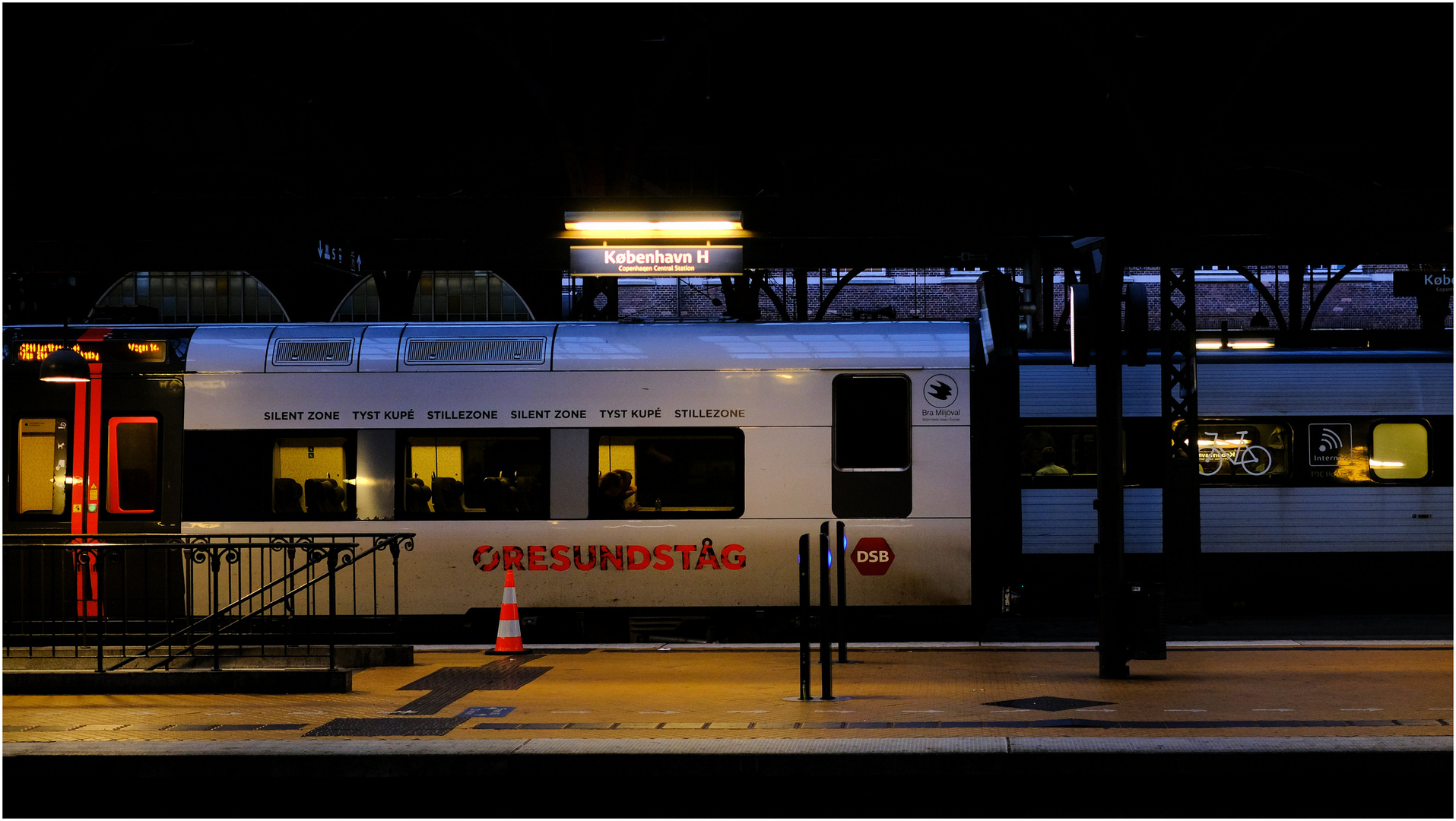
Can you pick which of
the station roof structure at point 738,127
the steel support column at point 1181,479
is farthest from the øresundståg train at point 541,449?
the steel support column at point 1181,479

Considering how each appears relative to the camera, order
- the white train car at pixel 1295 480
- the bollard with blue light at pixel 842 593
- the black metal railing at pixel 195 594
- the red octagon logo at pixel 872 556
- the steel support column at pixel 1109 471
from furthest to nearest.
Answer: the white train car at pixel 1295 480 → the red octagon logo at pixel 872 556 → the black metal railing at pixel 195 594 → the bollard with blue light at pixel 842 593 → the steel support column at pixel 1109 471

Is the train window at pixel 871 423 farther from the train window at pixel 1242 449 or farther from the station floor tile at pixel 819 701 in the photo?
the train window at pixel 1242 449

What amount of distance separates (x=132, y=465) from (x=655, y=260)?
5.35m

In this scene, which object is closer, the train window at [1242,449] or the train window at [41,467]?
the train window at [41,467]

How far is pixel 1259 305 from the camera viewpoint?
33250 mm

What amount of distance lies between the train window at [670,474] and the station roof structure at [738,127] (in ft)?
6.54

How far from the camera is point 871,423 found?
11906 millimetres

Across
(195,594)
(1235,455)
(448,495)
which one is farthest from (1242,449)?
(195,594)

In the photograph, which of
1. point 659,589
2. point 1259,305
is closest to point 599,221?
point 659,589

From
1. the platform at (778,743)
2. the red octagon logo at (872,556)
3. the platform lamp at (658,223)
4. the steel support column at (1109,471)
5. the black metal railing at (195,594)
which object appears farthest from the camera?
the red octagon logo at (872,556)

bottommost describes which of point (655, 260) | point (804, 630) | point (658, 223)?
point (804, 630)

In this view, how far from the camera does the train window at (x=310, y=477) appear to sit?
12.1m

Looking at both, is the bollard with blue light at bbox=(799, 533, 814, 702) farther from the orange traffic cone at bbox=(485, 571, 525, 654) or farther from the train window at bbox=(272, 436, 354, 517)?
the train window at bbox=(272, 436, 354, 517)

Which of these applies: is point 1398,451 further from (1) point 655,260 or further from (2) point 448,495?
(2) point 448,495
